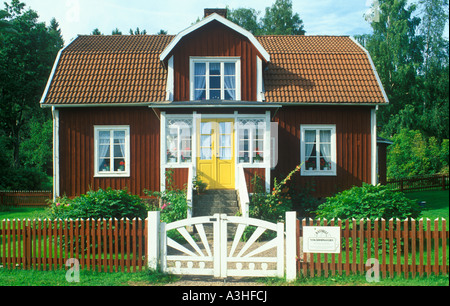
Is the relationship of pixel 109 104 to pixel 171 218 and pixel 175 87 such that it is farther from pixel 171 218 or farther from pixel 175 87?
pixel 171 218

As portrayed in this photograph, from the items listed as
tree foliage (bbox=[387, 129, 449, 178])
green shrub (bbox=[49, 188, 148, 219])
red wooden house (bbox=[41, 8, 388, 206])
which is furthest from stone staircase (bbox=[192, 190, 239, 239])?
tree foliage (bbox=[387, 129, 449, 178])

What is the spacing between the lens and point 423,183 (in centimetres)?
2500

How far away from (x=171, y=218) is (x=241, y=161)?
11.7 feet

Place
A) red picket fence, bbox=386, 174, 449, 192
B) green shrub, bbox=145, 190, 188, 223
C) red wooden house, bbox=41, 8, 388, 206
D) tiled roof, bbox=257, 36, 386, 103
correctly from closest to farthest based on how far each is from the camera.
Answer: green shrub, bbox=145, 190, 188, 223, red wooden house, bbox=41, 8, 388, 206, tiled roof, bbox=257, 36, 386, 103, red picket fence, bbox=386, 174, 449, 192

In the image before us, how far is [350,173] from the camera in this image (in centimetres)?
1564

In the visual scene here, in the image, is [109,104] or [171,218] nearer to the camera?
[171,218]

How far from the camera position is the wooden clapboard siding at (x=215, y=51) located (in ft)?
49.7

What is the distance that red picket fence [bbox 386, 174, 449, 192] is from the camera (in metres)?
24.7

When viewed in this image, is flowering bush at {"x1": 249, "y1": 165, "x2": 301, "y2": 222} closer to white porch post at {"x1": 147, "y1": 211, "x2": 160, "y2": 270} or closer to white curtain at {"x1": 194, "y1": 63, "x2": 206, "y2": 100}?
white curtain at {"x1": 194, "y1": 63, "x2": 206, "y2": 100}

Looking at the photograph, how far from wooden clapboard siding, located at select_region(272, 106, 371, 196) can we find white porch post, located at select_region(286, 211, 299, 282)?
8.44 meters

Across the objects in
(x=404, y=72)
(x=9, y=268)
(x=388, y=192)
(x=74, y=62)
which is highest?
(x=404, y=72)

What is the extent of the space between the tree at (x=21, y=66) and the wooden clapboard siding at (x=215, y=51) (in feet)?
66.5

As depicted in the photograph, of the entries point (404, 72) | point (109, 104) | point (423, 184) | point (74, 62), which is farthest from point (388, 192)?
point (404, 72)

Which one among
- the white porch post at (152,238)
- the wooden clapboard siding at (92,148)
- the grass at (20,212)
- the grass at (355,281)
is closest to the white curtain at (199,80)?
the wooden clapboard siding at (92,148)
